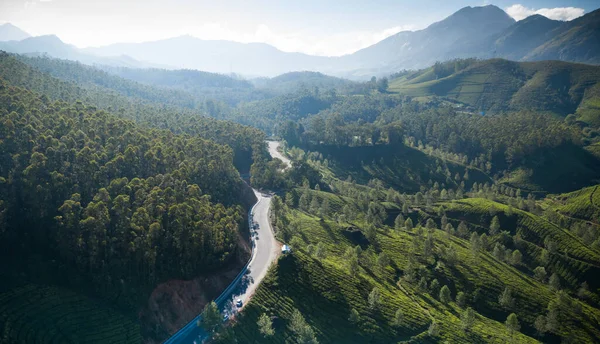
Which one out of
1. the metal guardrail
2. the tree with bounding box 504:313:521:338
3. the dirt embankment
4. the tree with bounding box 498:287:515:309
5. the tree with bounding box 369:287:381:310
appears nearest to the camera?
the metal guardrail

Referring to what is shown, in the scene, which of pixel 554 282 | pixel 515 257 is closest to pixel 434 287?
pixel 515 257

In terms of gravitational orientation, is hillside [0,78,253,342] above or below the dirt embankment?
above

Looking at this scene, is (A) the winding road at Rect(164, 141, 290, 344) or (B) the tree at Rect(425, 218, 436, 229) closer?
(A) the winding road at Rect(164, 141, 290, 344)

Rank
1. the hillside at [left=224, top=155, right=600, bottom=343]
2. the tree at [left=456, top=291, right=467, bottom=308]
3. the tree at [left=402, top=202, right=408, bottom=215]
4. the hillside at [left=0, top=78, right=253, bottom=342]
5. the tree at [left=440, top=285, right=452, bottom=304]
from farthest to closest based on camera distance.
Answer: the tree at [left=402, top=202, right=408, bottom=215] → the tree at [left=456, top=291, right=467, bottom=308] → the tree at [left=440, top=285, right=452, bottom=304] → the hillside at [left=224, top=155, right=600, bottom=343] → the hillside at [left=0, top=78, right=253, bottom=342]

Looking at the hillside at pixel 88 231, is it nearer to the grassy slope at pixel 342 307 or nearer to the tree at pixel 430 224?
the grassy slope at pixel 342 307

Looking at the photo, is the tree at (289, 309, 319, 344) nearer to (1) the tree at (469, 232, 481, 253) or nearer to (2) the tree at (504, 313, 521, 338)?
(2) the tree at (504, 313, 521, 338)

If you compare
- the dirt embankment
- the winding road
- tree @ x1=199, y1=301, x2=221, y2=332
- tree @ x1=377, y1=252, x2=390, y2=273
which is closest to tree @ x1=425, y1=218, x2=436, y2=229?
tree @ x1=377, y1=252, x2=390, y2=273

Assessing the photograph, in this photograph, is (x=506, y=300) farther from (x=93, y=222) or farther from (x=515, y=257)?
(x=93, y=222)

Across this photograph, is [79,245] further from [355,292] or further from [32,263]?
[355,292]
